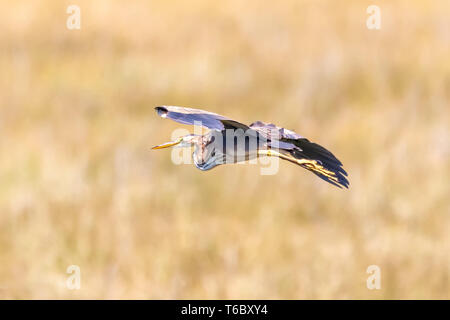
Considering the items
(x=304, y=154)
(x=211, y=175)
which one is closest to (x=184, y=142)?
(x=304, y=154)

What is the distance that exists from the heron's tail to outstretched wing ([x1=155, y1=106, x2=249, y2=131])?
11 centimetres

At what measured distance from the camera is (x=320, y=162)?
1.09 m

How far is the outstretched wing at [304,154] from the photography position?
A: 41.5 inches

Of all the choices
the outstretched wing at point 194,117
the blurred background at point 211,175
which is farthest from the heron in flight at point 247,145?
the blurred background at point 211,175

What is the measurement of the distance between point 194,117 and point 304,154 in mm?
171

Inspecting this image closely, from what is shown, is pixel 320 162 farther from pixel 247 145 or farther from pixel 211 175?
pixel 211 175

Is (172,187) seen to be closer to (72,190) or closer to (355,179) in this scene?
(72,190)

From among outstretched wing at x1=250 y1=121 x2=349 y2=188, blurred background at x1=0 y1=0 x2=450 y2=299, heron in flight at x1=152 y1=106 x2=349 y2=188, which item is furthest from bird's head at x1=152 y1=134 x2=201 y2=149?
blurred background at x1=0 y1=0 x2=450 y2=299

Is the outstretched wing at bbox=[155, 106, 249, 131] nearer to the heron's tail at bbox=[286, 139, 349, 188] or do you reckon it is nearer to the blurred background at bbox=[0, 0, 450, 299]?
the heron's tail at bbox=[286, 139, 349, 188]

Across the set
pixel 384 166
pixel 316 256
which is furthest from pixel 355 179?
pixel 316 256

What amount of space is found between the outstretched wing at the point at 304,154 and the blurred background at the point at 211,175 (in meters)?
5.21

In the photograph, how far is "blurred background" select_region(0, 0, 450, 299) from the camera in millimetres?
7371

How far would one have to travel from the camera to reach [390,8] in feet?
36.9

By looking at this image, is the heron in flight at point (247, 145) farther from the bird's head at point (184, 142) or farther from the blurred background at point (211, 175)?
the blurred background at point (211, 175)
